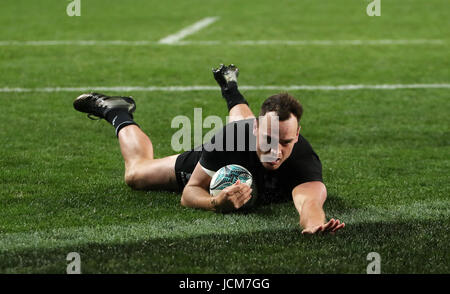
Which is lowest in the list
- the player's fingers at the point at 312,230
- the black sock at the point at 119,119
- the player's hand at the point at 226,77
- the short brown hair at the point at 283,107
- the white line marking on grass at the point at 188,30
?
the player's fingers at the point at 312,230

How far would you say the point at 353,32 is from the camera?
16234 millimetres

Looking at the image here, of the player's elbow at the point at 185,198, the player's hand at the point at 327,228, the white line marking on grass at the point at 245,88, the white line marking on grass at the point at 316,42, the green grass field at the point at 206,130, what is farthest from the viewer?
the white line marking on grass at the point at 316,42

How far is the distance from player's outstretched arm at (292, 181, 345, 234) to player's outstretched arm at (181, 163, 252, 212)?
398mm

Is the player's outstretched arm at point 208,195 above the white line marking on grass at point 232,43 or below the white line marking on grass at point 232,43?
below

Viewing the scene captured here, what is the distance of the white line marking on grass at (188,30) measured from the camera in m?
15.2

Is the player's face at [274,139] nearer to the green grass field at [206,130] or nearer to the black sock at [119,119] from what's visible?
the green grass field at [206,130]

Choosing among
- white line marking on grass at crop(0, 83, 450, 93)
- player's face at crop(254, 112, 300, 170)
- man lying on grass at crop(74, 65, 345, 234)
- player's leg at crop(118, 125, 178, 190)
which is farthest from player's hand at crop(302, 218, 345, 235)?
white line marking on grass at crop(0, 83, 450, 93)

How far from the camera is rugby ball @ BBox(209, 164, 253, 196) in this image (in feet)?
20.5

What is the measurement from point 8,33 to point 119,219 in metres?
10.5

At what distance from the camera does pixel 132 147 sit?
757 centimetres

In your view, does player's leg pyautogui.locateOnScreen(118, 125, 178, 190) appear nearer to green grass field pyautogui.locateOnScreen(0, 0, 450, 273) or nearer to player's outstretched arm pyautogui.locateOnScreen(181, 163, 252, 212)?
green grass field pyautogui.locateOnScreen(0, 0, 450, 273)

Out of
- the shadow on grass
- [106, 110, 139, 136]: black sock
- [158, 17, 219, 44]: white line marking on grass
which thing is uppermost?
[158, 17, 219, 44]: white line marking on grass

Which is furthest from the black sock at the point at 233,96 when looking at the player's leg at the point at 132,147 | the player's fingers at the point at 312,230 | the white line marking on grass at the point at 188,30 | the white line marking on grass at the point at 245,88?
the white line marking on grass at the point at 188,30

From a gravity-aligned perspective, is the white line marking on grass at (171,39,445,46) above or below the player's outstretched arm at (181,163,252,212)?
above
